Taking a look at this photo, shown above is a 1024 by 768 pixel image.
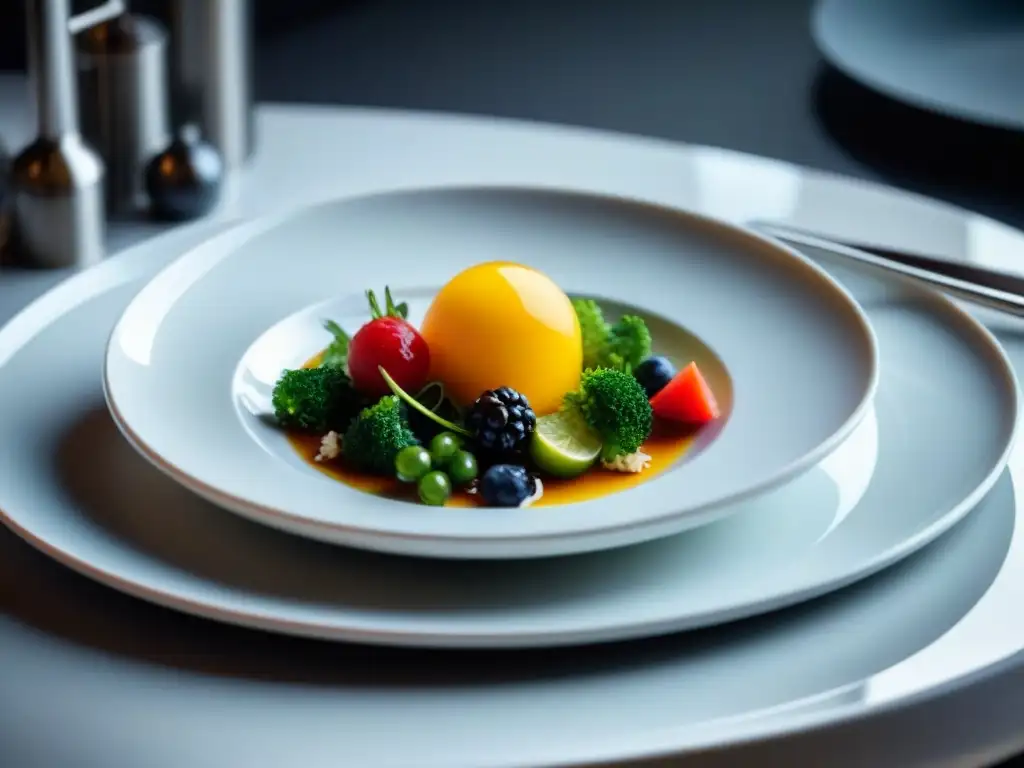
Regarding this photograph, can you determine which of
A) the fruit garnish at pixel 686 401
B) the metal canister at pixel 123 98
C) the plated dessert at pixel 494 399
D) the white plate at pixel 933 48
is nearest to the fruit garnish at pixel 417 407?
the plated dessert at pixel 494 399

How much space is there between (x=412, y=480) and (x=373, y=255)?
378 mm

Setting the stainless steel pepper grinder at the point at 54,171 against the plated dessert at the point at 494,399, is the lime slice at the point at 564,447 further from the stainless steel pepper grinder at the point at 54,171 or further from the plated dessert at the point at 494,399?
the stainless steel pepper grinder at the point at 54,171

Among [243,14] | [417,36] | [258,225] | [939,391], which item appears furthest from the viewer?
[417,36]

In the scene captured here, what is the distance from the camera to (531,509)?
929 mm

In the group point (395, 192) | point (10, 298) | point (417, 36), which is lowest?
point (417, 36)

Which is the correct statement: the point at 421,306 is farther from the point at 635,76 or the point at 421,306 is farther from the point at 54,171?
the point at 635,76

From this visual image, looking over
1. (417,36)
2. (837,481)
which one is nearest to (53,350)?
(837,481)

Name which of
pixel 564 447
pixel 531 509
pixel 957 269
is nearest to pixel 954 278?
pixel 957 269

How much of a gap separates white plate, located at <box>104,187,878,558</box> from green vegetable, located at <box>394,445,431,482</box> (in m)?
0.05

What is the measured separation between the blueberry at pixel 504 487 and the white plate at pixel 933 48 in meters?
0.96

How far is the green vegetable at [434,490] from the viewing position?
0.98m

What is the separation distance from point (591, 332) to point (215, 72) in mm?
631

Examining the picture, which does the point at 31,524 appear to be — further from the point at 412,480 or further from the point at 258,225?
the point at 258,225

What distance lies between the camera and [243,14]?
164 centimetres
